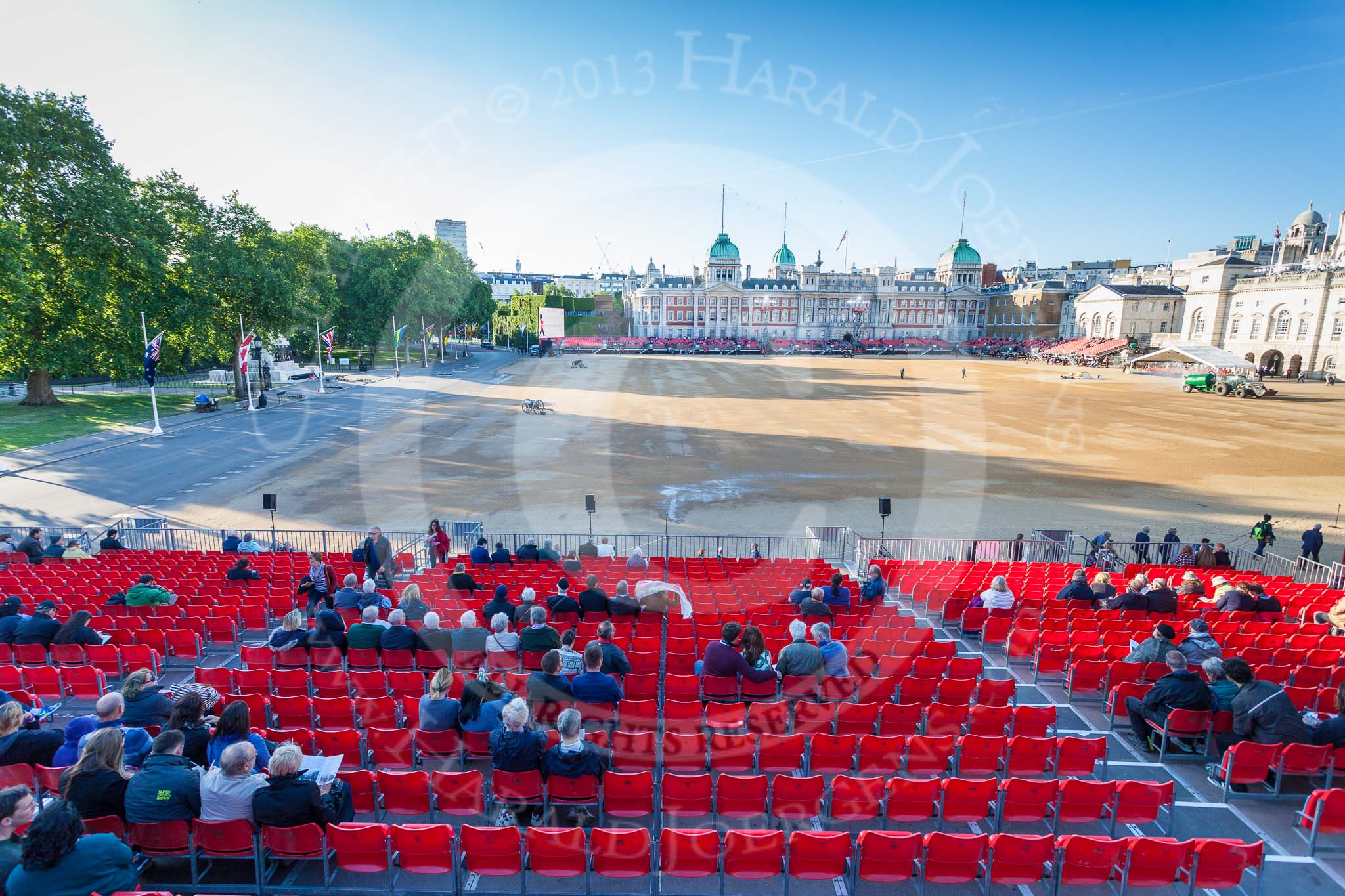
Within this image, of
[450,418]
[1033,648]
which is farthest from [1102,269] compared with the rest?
[1033,648]

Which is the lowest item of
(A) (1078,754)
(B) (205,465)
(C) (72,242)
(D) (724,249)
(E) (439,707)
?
(B) (205,465)

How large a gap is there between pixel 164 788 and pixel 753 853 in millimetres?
4616

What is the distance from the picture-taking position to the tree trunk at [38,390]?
40.3 m

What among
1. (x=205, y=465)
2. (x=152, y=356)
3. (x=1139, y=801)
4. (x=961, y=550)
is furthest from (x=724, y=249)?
(x=1139, y=801)

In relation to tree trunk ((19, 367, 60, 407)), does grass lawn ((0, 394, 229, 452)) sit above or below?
below

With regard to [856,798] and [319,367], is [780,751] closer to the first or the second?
[856,798]

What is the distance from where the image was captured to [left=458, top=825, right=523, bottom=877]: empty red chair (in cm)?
507

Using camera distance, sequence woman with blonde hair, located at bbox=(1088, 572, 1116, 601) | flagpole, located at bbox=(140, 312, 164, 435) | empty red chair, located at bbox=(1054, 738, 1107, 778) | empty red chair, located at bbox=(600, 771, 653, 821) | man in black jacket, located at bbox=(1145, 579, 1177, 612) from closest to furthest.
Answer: empty red chair, located at bbox=(600, 771, 653, 821)
empty red chair, located at bbox=(1054, 738, 1107, 778)
man in black jacket, located at bbox=(1145, 579, 1177, 612)
woman with blonde hair, located at bbox=(1088, 572, 1116, 601)
flagpole, located at bbox=(140, 312, 164, 435)

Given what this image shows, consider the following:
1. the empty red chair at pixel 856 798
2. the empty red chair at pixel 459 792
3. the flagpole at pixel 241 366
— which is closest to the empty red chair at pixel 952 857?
the empty red chair at pixel 856 798

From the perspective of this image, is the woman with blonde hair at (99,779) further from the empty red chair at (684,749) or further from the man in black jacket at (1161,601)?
the man in black jacket at (1161,601)

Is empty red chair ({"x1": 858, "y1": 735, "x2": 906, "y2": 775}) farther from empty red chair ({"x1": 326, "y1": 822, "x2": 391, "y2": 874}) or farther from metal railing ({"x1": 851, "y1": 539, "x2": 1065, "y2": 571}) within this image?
metal railing ({"x1": 851, "y1": 539, "x2": 1065, "y2": 571})

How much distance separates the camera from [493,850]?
5.13 metres

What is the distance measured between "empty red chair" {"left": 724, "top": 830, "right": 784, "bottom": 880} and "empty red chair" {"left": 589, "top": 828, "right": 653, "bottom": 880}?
648mm

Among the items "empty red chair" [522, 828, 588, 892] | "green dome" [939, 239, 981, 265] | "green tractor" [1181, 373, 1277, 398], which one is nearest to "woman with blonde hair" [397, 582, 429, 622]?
"empty red chair" [522, 828, 588, 892]
